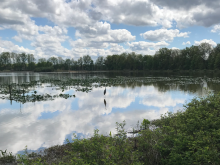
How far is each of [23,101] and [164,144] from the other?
1653cm

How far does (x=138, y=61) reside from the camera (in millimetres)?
116125

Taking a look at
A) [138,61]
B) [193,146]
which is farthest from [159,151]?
[138,61]

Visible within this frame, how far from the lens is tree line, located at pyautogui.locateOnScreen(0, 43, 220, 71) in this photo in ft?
269

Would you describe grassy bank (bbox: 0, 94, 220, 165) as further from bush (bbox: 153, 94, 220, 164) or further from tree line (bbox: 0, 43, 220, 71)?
tree line (bbox: 0, 43, 220, 71)

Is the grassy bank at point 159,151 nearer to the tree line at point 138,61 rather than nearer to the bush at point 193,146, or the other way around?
the bush at point 193,146

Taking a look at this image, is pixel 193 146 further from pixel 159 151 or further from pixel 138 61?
pixel 138 61

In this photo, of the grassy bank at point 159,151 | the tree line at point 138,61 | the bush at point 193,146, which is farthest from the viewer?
the tree line at point 138,61

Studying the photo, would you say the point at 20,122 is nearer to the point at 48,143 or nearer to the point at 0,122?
the point at 0,122

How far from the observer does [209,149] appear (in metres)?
4.50

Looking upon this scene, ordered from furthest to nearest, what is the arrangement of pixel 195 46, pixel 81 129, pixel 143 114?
pixel 195 46 → pixel 143 114 → pixel 81 129

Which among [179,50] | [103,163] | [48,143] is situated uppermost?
[179,50]

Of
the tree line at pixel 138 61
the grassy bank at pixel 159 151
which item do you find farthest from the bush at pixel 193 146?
the tree line at pixel 138 61

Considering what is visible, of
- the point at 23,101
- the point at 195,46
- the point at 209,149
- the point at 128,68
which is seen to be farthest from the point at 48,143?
the point at 128,68

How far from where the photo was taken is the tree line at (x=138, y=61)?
8188cm
